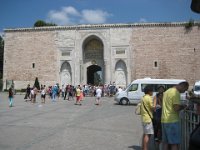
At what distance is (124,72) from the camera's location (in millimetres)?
36938

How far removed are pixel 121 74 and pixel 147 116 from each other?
3034 cm

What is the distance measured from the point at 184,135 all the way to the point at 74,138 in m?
3.32

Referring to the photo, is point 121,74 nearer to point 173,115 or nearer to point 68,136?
point 68,136

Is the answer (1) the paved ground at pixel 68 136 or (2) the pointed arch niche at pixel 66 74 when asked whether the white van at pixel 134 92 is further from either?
(2) the pointed arch niche at pixel 66 74

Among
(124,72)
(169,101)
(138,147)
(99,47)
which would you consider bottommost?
(138,147)

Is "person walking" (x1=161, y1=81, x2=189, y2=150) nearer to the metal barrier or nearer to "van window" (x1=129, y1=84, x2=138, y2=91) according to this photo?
the metal barrier

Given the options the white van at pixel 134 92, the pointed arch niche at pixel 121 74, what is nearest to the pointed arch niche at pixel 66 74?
the pointed arch niche at pixel 121 74

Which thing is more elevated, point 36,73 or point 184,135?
point 36,73

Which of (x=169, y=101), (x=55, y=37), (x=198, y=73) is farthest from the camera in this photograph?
(x=55, y=37)

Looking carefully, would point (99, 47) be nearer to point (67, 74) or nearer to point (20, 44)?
point (67, 74)

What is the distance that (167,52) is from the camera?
35312mm

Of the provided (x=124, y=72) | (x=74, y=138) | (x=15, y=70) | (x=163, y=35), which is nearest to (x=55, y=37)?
(x=15, y=70)

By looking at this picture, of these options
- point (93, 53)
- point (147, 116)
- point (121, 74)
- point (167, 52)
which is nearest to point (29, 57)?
point (93, 53)

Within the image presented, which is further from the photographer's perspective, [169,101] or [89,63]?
[89,63]
